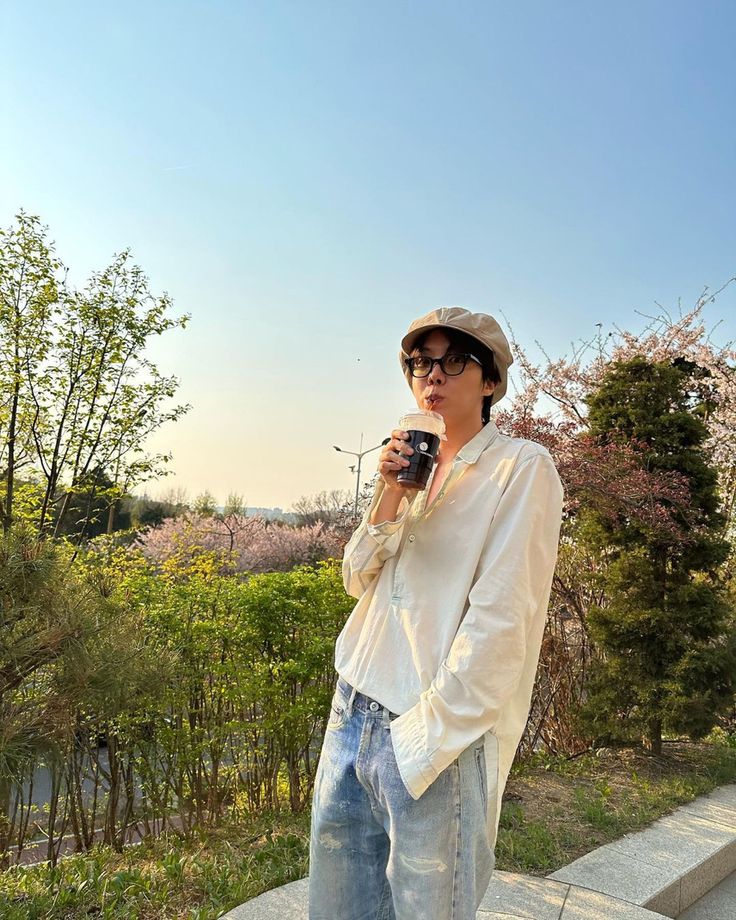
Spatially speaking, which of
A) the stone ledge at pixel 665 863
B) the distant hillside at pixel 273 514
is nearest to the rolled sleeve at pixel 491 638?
the stone ledge at pixel 665 863

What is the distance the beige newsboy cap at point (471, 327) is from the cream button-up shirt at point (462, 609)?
154 millimetres

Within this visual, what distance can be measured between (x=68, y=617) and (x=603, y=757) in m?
3.82

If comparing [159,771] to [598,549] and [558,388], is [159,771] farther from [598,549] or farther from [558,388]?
[558,388]

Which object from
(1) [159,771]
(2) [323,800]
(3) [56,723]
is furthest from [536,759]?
(2) [323,800]

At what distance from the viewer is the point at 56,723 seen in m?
2.70

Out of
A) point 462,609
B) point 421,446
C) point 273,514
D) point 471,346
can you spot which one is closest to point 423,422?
point 421,446

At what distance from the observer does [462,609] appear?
131 centimetres

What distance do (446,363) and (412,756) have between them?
2.54ft

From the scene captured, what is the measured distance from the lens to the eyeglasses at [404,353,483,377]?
147cm

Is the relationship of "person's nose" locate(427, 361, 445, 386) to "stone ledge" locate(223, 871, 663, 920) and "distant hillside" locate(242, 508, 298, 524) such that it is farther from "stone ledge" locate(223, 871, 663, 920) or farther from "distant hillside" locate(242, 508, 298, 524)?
"distant hillside" locate(242, 508, 298, 524)

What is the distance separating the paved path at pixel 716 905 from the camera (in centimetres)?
292

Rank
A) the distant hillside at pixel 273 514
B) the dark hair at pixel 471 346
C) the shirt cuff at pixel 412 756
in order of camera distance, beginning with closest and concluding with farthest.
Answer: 1. the shirt cuff at pixel 412 756
2. the dark hair at pixel 471 346
3. the distant hillside at pixel 273 514

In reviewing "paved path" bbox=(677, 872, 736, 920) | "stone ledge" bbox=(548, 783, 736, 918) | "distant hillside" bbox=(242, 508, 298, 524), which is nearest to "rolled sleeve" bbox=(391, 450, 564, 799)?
"stone ledge" bbox=(548, 783, 736, 918)

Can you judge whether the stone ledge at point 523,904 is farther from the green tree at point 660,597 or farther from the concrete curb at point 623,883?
the green tree at point 660,597
